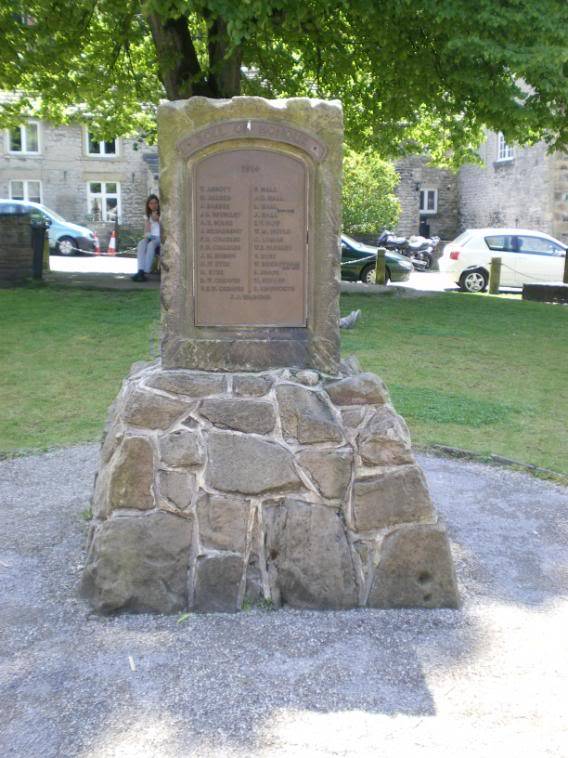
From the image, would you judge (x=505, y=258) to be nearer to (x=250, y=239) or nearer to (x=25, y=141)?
(x=250, y=239)

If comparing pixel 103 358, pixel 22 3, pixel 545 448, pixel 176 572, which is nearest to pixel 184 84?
pixel 22 3

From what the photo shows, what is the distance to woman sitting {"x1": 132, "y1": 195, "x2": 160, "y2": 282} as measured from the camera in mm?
15484

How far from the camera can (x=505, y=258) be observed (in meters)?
22.8

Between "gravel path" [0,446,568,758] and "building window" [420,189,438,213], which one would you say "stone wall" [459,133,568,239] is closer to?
"building window" [420,189,438,213]

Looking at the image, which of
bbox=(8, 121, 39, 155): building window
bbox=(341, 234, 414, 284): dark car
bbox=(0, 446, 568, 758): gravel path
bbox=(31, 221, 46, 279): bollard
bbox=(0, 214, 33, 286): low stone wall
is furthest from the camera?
bbox=(8, 121, 39, 155): building window

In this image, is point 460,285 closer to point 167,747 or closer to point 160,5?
point 160,5

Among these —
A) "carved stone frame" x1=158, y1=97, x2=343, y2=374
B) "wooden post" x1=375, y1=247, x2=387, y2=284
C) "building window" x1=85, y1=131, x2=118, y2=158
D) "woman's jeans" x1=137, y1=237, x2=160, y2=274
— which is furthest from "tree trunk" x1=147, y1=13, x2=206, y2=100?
"building window" x1=85, y1=131, x2=118, y2=158

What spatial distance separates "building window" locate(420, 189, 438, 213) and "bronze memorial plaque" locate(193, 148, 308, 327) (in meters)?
39.1

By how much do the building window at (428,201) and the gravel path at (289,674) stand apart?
1532 inches

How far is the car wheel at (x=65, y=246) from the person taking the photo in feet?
108

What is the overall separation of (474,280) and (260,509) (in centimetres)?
1920

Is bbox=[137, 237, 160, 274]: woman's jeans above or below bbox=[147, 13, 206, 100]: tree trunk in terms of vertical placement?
below

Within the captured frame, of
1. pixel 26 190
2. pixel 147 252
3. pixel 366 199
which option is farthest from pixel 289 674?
pixel 26 190

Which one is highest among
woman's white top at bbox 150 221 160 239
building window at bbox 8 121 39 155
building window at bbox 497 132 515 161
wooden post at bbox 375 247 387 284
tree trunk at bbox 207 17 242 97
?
building window at bbox 8 121 39 155
